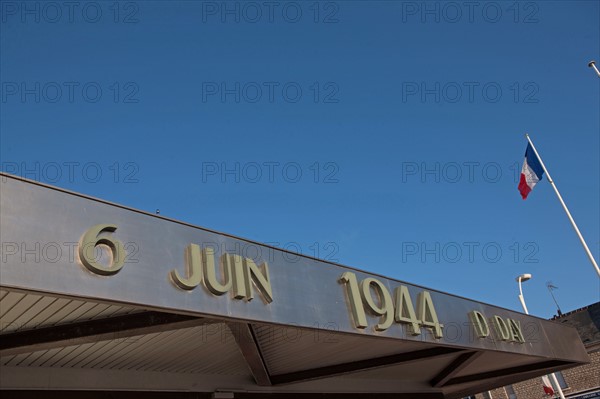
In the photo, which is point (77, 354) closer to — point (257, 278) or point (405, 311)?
point (257, 278)

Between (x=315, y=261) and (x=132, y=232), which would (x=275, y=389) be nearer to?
(x=315, y=261)

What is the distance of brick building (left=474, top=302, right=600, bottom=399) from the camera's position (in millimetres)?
30984

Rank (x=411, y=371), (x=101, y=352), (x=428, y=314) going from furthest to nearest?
(x=411, y=371) → (x=428, y=314) → (x=101, y=352)

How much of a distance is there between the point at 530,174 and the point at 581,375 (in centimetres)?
1866

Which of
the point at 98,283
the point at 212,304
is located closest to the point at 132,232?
the point at 98,283

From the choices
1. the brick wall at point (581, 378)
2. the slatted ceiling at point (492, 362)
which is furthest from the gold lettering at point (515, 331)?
the brick wall at point (581, 378)

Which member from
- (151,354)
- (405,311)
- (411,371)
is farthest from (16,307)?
(411,371)

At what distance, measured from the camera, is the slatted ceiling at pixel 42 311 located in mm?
5184

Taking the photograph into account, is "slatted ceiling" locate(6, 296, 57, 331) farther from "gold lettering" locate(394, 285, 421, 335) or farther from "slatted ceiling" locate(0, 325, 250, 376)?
"gold lettering" locate(394, 285, 421, 335)

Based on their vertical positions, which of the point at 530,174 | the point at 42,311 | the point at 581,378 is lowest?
the point at 42,311

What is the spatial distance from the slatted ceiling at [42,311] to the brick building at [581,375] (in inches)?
1149

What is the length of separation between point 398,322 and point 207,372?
4.27m

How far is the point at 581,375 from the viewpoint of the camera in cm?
3167

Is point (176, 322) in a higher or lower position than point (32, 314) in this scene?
lower
